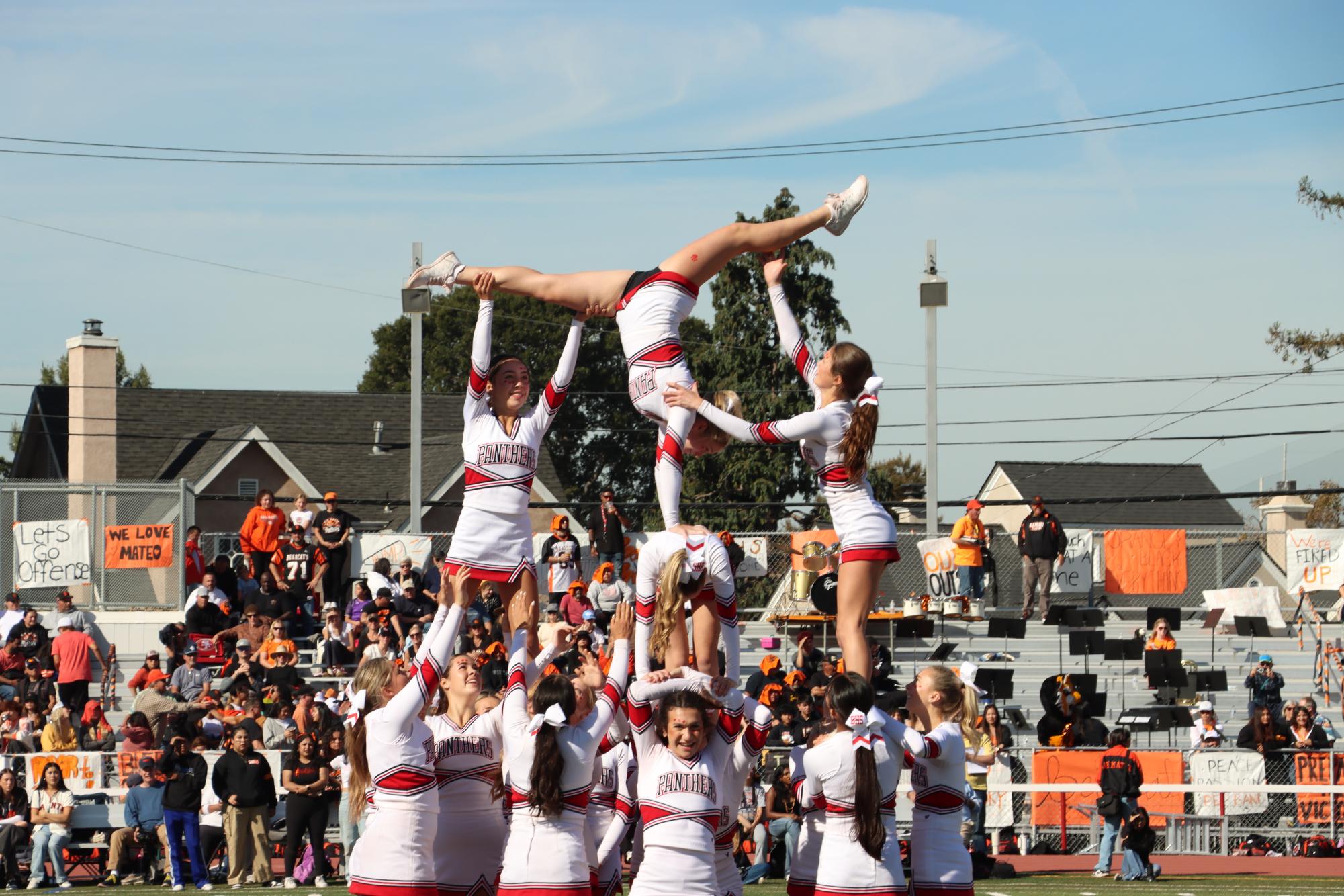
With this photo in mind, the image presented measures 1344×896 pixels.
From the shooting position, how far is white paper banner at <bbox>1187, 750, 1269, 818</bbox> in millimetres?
15219

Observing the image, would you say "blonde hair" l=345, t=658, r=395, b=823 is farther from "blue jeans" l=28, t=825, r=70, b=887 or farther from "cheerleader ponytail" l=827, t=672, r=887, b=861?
"blue jeans" l=28, t=825, r=70, b=887

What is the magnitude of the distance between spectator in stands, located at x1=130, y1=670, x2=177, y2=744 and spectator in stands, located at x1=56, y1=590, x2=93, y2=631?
2553mm

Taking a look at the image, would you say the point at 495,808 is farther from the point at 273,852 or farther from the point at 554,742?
the point at 273,852

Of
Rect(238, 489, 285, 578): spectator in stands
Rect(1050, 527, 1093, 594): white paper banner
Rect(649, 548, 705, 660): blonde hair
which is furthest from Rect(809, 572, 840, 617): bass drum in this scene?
Rect(649, 548, 705, 660): blonde hair

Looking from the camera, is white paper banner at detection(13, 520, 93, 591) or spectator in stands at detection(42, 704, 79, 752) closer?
spectator in stands at detection(42, 704, 79, 752)

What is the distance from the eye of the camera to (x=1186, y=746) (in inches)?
739

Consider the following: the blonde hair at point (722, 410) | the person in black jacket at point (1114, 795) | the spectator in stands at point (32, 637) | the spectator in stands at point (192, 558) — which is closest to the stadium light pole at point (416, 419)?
the spectator in stands at point (192, 558)

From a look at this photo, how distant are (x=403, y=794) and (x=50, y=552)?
16.3 metres

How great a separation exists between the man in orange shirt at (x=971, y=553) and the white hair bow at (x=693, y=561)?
14.8 meters

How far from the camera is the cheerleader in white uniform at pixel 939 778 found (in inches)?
269

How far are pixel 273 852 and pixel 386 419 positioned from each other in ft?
94.9

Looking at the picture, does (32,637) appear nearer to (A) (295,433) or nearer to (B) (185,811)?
(B) (185,811)

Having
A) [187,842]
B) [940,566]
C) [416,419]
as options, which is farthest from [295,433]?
[187,842]

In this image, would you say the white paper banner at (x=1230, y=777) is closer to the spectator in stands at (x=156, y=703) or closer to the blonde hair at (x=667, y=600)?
the blonde hair at (x=667, y=600)
